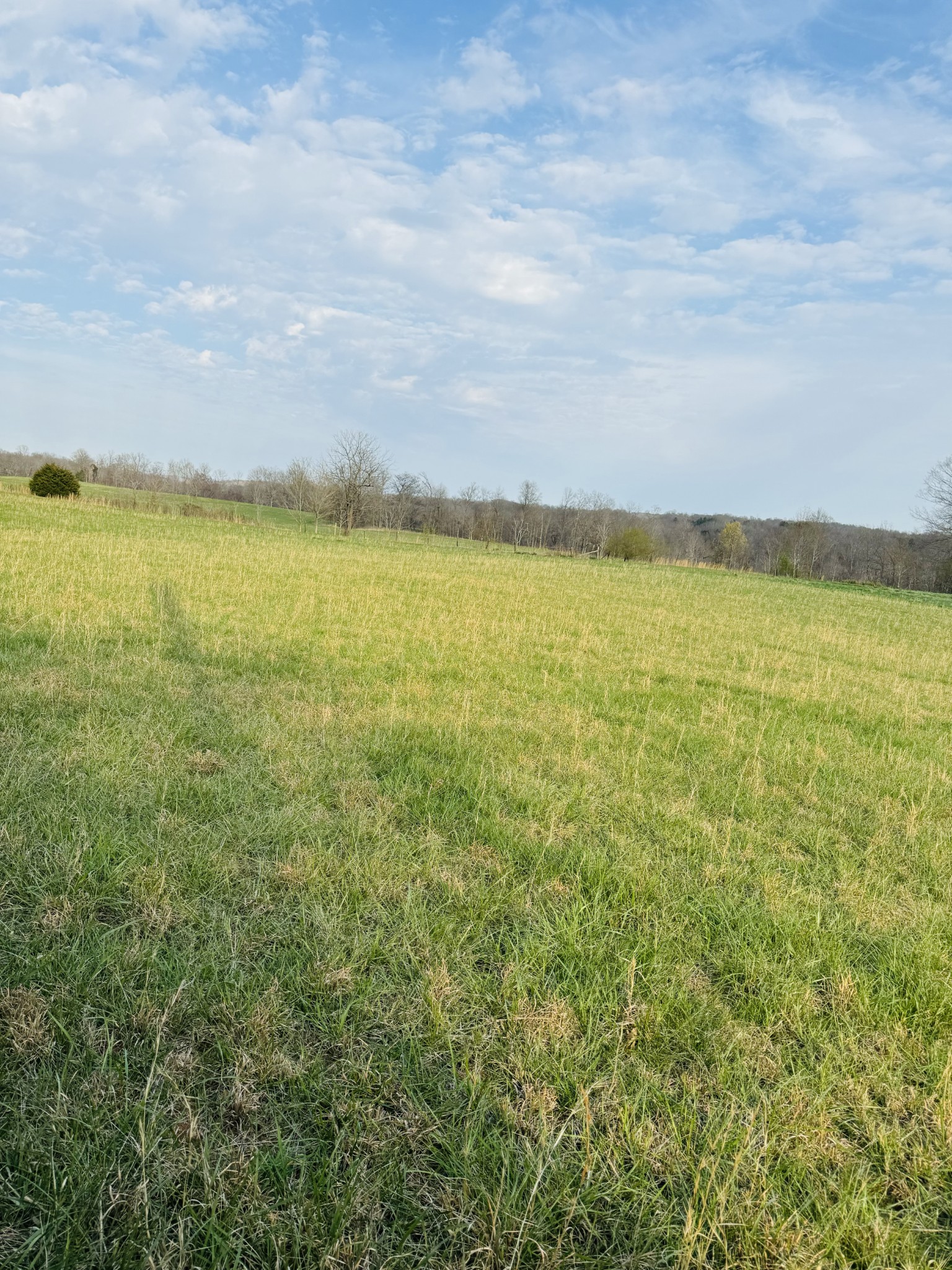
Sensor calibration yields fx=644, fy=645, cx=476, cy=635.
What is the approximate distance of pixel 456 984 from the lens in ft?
9.27

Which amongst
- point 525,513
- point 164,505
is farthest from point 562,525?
point 164,505

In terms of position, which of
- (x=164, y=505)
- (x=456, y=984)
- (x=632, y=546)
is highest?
(x=632, y=546)

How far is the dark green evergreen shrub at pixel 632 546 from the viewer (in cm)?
7025

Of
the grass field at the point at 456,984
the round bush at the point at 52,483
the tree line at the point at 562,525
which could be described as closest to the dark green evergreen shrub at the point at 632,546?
the tree line at the point at 562,525

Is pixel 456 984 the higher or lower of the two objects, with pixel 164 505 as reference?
lower

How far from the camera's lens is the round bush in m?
39.0

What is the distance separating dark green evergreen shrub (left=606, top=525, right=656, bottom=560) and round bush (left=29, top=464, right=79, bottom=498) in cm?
5031

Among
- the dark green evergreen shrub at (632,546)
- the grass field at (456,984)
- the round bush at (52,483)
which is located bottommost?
the grass field at (456,984)

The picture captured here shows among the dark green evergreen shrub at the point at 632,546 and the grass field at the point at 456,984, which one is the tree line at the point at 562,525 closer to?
the dark green evergreen shrub at the point at 632,546

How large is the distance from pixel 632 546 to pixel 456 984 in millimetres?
70343

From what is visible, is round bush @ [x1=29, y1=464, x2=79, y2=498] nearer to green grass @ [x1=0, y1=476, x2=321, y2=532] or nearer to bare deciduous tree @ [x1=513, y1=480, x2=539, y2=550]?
green grass @ [x1=0, y1=476, x2=321, y2=532]

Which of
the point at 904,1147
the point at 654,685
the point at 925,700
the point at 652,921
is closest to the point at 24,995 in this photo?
the point at 652,921

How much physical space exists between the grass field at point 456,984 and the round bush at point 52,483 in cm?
3951

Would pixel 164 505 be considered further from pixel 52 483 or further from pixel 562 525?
pixel 562 525
